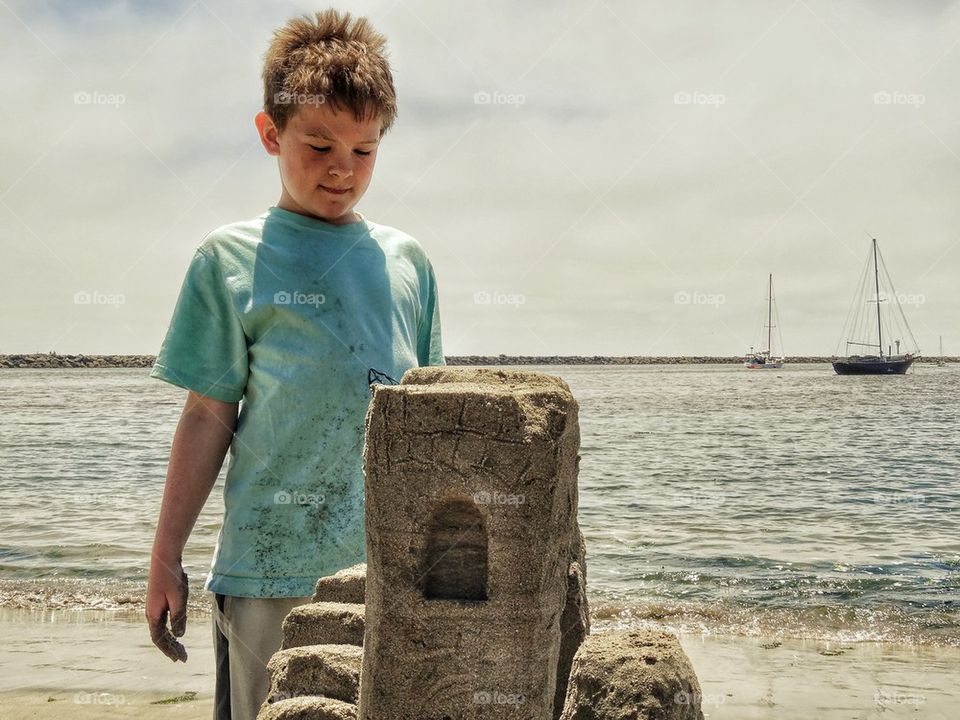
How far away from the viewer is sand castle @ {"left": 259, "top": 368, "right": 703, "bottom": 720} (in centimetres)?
200

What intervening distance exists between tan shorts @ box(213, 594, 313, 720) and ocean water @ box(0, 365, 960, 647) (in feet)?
22.0

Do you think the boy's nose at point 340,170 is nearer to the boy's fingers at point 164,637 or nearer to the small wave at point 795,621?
the boy's fingers at point 164,637

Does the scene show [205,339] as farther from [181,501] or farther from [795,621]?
[795,621]

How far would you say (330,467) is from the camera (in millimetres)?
2555

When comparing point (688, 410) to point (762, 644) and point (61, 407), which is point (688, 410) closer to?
point (61, 407)

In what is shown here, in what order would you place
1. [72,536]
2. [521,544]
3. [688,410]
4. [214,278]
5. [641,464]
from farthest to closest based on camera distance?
[688,410], [641,464], [72,536], [214,278], [521,544]

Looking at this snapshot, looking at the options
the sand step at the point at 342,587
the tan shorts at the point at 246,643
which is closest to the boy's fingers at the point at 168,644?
the tan shorts at the point at 246,643

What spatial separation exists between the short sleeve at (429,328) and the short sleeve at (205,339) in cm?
64

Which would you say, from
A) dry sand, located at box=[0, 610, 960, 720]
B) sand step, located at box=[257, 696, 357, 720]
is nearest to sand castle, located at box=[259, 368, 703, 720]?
sand step, located at box=[257, 696, 357, 720]

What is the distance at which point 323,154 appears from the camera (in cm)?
254

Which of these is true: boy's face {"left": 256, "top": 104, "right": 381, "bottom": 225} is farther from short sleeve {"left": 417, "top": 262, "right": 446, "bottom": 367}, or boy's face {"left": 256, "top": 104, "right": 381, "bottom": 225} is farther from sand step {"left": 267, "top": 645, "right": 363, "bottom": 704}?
sand step {"left": 267, "top": 645, "right": 363, "bottom": 704}

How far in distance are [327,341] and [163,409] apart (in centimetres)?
3995

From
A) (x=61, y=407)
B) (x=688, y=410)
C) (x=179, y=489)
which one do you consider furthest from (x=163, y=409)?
(x=179, y=489)

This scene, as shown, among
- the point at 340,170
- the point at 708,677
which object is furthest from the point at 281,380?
the point at 708,677
